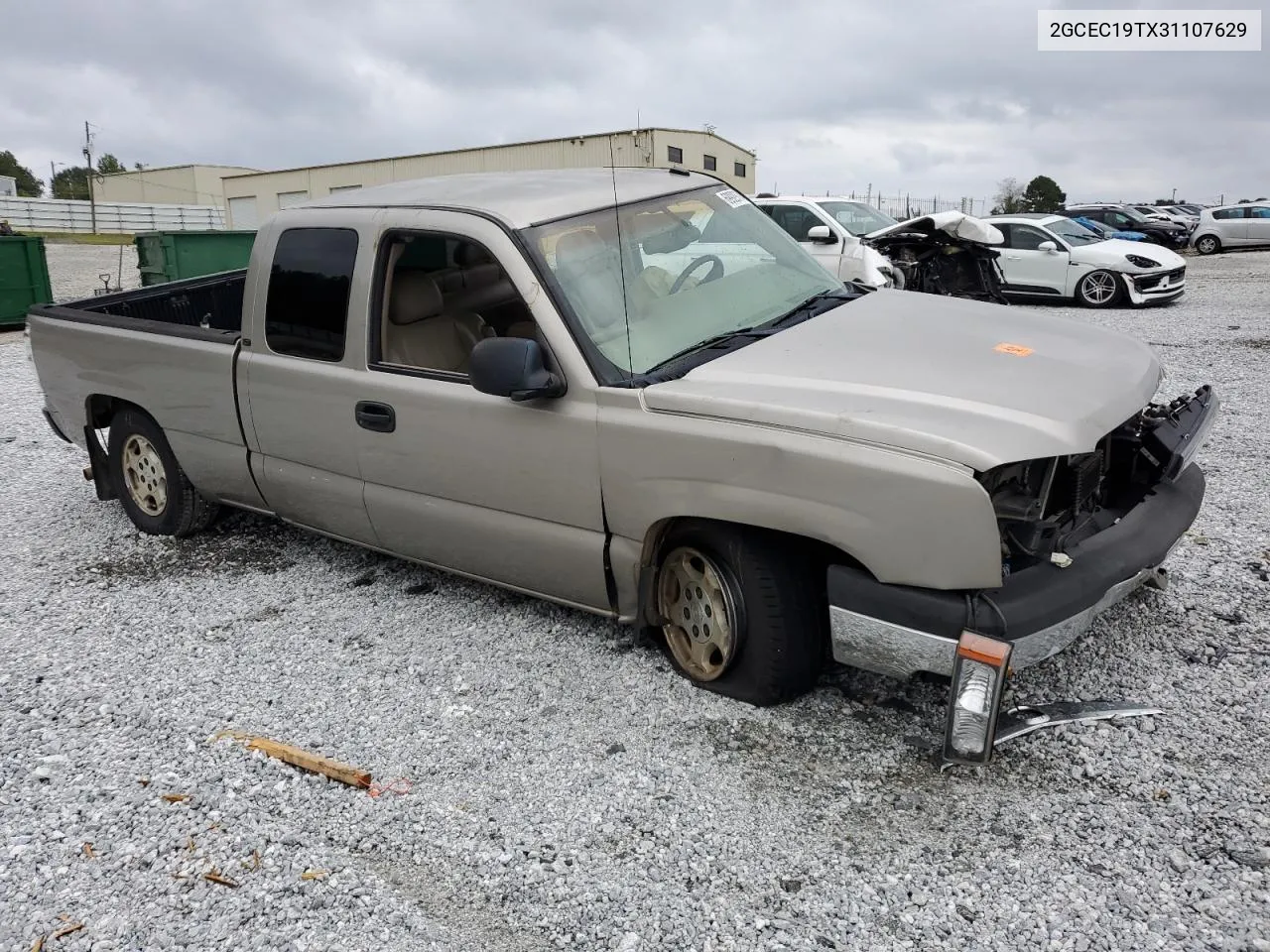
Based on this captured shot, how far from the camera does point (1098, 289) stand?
15188 millimetres

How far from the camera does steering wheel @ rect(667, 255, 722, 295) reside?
13.3 ft

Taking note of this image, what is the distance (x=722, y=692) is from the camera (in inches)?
143

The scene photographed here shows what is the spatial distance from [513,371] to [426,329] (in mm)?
1080

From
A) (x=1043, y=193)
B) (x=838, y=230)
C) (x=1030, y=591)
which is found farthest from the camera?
Result: (x=1043, y=193)

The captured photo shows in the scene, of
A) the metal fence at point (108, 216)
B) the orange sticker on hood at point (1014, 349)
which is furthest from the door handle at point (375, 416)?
the metal fence at point (108, 216)

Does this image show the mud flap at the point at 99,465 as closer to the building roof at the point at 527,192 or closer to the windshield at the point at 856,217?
the building roof at the point at 527,192

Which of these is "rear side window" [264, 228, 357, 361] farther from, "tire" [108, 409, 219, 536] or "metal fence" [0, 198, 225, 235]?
"metal fence" [0, 198, 225, 235]

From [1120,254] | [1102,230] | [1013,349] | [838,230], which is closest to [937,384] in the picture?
[1013,349]

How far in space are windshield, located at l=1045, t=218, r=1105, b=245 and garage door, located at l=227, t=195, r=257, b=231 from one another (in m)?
44.0

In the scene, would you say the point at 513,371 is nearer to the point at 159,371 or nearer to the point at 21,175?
the point at 159,371

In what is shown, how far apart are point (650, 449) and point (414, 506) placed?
4.28 feet

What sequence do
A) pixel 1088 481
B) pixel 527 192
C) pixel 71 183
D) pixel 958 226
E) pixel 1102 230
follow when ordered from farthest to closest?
1. pixel 71 183
2. pixel 1102 230
3. pixel 958 226
4. pixel 527 192
5. pixel 1088 481

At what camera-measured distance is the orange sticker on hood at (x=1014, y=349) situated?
11.6 feet

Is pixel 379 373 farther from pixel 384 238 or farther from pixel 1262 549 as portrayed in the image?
Answer: pixel 1262 549
